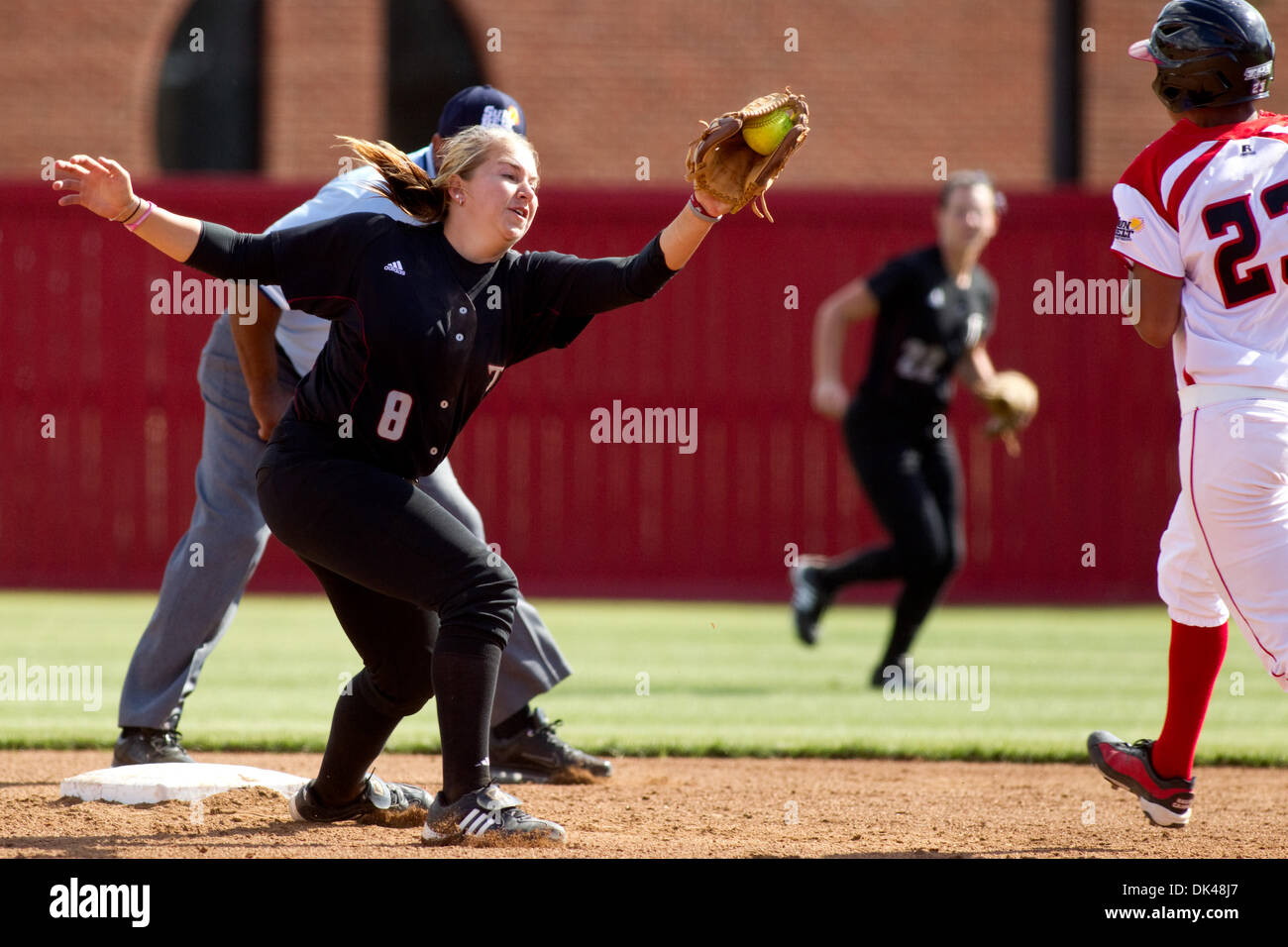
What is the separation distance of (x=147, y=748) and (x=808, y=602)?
4518mm

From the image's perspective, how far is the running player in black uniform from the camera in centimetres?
828

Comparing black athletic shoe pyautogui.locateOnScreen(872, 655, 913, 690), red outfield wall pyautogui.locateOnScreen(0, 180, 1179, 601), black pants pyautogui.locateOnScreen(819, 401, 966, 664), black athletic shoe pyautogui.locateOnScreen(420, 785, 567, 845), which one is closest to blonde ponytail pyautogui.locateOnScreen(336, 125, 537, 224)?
black athletic shoe pyautogui.locateOnScreen(420, 785, 567, 845)

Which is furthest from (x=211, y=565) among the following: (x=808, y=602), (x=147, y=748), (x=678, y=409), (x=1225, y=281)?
(x=678, y=409)

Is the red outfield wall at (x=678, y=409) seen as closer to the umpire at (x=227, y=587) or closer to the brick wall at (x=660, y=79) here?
the brick wall at (x=660, y=79)

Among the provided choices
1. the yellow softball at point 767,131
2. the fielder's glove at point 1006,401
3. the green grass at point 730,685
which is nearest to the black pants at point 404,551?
the yellow softball at point 767,131

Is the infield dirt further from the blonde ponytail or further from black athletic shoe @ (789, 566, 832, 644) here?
black athletic shoe @ (789, 566, 832, 644)

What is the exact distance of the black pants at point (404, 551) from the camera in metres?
4.18

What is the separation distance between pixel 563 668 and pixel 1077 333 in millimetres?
9213

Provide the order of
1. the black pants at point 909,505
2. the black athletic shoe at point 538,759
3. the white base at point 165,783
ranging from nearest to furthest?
1. the white base at point 165,783
2. the black athletic shoe at point 538,759
3. the black pants at point 909,505

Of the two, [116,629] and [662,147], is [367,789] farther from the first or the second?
[662,147]

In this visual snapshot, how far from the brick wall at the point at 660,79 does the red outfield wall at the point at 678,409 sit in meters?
2.05

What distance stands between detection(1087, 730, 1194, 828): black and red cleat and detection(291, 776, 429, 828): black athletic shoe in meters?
2.04

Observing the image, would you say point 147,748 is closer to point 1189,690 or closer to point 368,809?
point 368,809

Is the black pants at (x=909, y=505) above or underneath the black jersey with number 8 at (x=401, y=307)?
underneath
